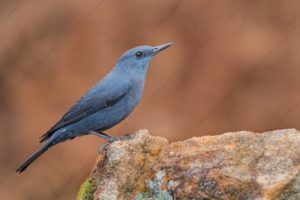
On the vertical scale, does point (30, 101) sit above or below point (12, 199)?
above

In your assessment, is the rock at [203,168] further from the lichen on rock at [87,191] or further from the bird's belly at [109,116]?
the bird's belly at [109,116]

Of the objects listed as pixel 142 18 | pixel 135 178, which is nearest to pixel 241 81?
pixel 142 18

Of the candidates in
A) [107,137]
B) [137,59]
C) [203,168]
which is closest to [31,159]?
[107,137]

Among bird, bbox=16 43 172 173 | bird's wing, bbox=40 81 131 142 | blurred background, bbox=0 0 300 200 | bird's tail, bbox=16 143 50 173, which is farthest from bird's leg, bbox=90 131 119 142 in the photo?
blurred background, bbox=0 0 300 200

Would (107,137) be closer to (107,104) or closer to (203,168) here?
(107,104)

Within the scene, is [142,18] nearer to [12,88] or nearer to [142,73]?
[12,88]

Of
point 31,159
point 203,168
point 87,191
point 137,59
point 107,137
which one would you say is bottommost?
point 87,191
